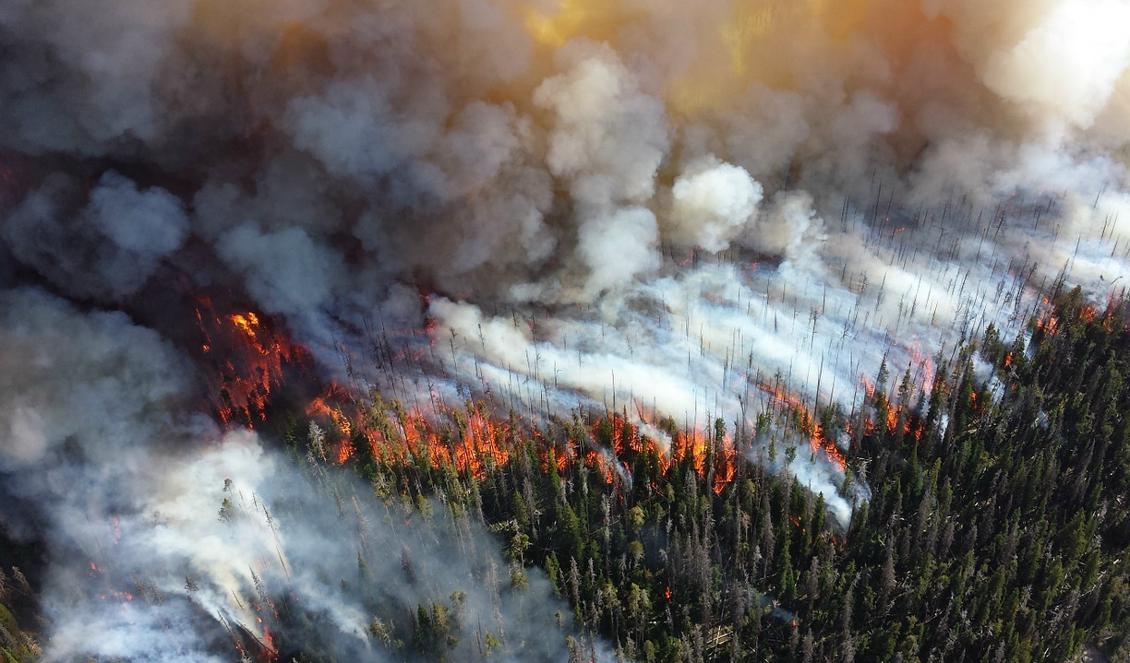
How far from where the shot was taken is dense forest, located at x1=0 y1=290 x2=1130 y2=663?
49.9 meters

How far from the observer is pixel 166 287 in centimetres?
6869

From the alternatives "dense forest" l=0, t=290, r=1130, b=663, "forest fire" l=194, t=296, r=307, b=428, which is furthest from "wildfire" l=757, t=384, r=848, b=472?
"forest fire" l=194, t=296, r=307, b=428

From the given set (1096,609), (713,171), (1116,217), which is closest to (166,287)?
(713,171)

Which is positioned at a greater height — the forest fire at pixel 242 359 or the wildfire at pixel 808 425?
the wildfire at pixel 808 425

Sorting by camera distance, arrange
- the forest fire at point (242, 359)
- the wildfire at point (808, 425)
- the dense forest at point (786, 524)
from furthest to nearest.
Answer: the forest fire at point (242, 359), the wildfire at point (808, 425), the dense forest at point (786, 524)

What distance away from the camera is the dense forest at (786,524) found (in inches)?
1965

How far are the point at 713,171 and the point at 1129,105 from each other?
53612mm

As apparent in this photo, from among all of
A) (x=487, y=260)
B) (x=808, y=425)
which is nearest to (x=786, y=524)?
(x=808, y=425)

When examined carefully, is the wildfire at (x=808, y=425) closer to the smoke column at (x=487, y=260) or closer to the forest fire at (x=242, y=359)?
the smoke column at (x=487, y=260)

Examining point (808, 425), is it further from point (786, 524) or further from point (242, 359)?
point (242, 359)

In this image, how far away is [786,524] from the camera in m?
55.1

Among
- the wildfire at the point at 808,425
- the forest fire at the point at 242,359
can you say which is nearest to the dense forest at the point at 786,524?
the wildfire at the point at 808,425

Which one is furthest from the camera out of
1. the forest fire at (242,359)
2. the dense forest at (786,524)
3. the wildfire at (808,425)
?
the forest fire at (242,359)

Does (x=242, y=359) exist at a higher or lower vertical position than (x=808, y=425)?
lower
